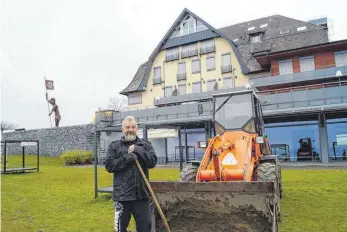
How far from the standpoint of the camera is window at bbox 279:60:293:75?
2845cm

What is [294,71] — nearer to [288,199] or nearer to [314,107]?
[314,107]

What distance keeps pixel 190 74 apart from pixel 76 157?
47.9 ft

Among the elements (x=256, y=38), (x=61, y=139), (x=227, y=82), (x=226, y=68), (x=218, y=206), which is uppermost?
(x=256, y=38)

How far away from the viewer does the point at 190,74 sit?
35.2 m

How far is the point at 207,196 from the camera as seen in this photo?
5512mm

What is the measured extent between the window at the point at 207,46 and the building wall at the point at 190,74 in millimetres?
331

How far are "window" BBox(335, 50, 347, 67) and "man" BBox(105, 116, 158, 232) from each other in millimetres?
26300

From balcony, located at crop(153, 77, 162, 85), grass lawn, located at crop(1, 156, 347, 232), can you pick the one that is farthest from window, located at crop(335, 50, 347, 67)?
balcony, located at crop(153, 77, 162, 85)

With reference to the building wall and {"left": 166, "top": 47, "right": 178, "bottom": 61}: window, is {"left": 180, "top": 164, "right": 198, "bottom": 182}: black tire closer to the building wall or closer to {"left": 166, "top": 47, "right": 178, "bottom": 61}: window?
the building wall

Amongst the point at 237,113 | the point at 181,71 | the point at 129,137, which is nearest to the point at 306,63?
the point at 181,71

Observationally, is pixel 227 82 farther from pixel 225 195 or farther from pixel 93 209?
pixel 225 195

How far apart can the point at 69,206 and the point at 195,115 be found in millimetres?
17084

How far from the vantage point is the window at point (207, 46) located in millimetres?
33862

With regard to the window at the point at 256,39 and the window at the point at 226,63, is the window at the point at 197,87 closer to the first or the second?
the window at the point at 226,63
